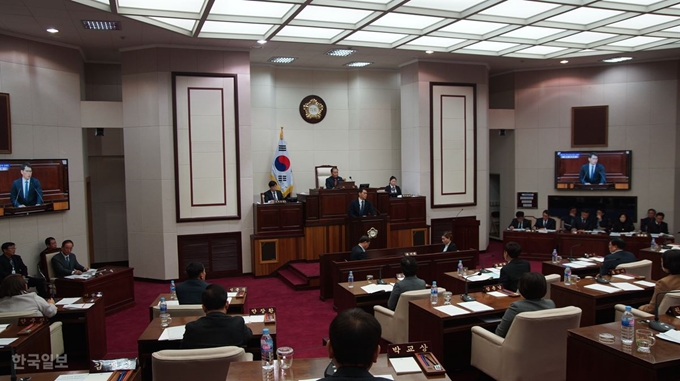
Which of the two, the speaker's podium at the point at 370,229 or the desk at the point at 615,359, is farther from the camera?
the speaker's podium at the point at 370,229

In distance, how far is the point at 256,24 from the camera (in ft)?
28.3

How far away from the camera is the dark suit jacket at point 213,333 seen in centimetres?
374

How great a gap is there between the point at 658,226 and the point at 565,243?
2.11 metres

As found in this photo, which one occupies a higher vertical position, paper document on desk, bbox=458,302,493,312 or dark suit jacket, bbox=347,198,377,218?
dark suit jacket, bbox=347,198,377,218

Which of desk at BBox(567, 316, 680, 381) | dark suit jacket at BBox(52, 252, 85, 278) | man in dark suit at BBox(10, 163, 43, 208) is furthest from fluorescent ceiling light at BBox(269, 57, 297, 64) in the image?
desk at BBox(567, 316, 680, 381)

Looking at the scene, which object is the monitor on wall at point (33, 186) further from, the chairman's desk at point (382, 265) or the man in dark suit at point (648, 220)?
the man in dark suit at point (648, 220)

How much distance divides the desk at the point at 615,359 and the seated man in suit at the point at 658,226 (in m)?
8.22

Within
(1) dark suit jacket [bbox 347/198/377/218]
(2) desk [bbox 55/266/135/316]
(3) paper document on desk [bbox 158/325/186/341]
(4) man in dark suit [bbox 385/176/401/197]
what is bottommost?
(2) desk [bbox 55/266/135/316]

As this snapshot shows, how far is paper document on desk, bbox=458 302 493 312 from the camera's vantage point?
5082 mm

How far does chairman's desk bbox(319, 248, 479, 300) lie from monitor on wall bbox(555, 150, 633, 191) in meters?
5.58

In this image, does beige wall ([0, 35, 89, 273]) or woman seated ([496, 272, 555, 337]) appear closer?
woman seated ([496, 272, 555, 337])

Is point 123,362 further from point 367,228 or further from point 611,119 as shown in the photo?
point 611,119

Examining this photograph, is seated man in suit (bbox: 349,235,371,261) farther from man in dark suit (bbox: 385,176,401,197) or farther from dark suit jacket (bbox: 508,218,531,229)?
dark suit jacket (bbox: 508,218,531,229)

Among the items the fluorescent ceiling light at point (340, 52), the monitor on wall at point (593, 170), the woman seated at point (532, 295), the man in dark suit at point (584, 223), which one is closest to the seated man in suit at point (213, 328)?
the woman seated at point (532, 295)
